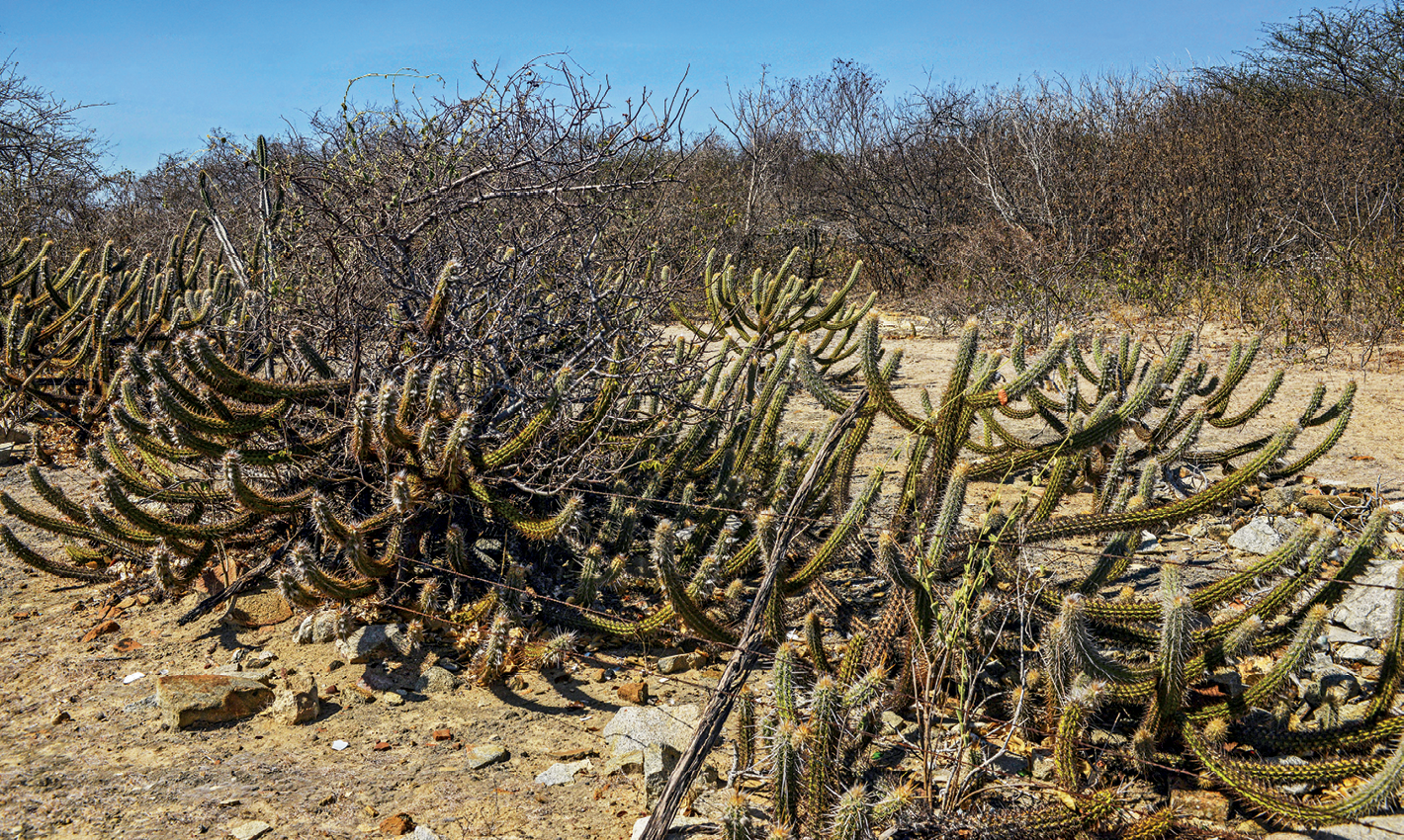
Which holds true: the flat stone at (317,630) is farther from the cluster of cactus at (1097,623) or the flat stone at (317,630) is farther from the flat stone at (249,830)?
the cluster of cactus at (1097,623)

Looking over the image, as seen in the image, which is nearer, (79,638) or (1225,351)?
(79,638)

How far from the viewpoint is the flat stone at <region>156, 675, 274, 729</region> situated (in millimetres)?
2820

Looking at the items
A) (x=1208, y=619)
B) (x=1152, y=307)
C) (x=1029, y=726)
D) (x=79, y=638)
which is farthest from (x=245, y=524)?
(x=1152, y=307)

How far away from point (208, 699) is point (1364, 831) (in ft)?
10.9

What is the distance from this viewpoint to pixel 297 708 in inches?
113

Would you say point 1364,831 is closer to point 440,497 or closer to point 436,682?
point 436,682

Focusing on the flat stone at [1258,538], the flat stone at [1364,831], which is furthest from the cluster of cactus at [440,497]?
the flat stone at [1258,538]

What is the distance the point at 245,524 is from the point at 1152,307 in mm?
9748

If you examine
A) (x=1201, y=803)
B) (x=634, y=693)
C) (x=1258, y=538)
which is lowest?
(x=1201, y=803)

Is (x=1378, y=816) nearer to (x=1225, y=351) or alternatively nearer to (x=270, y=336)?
(x=270, y=336)

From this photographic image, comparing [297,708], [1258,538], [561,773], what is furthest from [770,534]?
[1258,538]

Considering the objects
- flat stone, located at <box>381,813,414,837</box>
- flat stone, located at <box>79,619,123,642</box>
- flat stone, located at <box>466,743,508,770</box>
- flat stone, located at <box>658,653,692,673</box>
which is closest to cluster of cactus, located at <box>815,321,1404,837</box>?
flat stone, located at <box>658,653,692,673</box>

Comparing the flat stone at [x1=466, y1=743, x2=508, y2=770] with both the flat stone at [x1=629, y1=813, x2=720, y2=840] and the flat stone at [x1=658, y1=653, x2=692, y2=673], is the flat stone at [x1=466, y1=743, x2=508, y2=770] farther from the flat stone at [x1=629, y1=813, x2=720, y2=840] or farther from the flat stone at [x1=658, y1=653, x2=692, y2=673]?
the flat stone at [x1=658, y1=653, x2=692, y2=673]

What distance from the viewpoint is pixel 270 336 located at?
13.5ft
